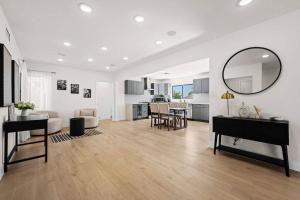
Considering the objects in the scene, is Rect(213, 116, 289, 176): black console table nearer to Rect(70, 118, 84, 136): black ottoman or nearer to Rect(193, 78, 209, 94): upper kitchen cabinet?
Rect(70, 118, 84, 136): black ottoman

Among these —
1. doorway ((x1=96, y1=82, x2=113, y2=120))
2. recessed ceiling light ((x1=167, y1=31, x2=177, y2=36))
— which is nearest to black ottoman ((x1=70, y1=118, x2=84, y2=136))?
doorway ((x1=96, y1=82, x2=113, y2=120))

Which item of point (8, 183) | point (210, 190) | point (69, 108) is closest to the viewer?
point (210, 190)

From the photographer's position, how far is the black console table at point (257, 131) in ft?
6.84

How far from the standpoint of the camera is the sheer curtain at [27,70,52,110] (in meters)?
5.06

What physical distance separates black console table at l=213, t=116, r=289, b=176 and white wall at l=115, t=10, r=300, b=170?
0.24 metres

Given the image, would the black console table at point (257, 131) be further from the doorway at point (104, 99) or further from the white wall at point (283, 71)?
the doorway at point (104, 99)

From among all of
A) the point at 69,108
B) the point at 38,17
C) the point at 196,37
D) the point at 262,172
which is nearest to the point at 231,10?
the point at 196,37

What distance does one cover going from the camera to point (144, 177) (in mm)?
2068

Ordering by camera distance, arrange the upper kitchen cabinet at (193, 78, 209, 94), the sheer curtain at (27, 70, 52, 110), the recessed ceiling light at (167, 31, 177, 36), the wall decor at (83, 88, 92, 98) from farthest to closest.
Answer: the upper kitchen cabinet at (193, 78, 209, 94), the wall decor at (83, 88, 92, 98), the sheer curtain at (27, 70, 52, 110), the recessed ceiling light at (167, 31, 177, 36)

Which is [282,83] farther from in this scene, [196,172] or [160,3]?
[160,3]

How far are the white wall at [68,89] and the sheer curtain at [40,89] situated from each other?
0.20 meters

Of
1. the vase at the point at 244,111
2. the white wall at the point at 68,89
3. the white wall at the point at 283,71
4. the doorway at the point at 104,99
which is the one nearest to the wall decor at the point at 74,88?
the white wall at the point at 68,89

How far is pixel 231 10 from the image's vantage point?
86.9 inches

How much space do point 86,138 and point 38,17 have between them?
10.00 ft
